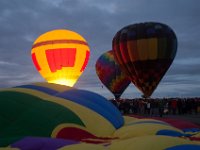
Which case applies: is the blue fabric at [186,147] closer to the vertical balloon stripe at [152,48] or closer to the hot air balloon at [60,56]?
the hot air balloon at [60,56]

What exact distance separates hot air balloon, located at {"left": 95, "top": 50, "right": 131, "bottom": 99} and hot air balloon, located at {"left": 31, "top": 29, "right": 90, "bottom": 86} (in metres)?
11.1

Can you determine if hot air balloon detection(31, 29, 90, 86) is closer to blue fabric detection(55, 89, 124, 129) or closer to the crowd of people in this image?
the crowd of people

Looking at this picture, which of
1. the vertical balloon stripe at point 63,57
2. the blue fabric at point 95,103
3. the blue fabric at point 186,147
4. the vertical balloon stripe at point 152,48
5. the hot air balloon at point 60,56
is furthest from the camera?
the vertical balloon stripe at point 152,48

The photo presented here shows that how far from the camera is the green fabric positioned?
4023mm

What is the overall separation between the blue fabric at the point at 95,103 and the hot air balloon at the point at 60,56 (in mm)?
13700

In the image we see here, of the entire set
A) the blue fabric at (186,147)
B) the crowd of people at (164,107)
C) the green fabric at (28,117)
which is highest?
the crowd of people at (164,107)

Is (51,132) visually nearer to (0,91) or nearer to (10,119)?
(10,119)

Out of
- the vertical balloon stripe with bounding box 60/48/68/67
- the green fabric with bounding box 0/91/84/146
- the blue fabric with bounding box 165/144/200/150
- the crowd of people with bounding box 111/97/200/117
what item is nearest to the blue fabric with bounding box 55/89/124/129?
the green fabric with bounding box 0/91/84/146

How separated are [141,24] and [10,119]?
19410 mm

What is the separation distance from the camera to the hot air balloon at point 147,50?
73.1 ft

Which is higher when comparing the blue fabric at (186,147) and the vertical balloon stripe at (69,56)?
the vertical balloon stripe at (69,56)

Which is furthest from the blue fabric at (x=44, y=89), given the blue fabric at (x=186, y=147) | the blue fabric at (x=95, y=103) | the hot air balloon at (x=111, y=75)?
the hot air balloon at (x=111, y=75)

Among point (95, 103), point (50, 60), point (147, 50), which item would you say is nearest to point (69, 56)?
point (50, 60)

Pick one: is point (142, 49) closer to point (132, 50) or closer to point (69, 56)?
point (132, 50)
